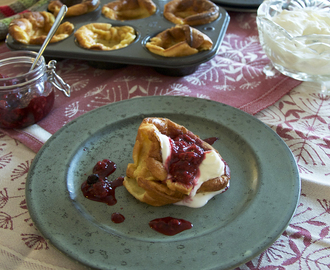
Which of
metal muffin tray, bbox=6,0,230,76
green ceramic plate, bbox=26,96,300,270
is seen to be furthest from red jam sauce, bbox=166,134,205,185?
metal muffin tray, bbox=6,0,230,76

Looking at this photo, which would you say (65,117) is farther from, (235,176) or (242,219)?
(242,219)

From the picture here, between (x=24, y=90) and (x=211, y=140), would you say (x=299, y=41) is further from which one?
(x=24, y=90)

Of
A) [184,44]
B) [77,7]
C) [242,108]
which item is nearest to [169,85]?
[184,44]

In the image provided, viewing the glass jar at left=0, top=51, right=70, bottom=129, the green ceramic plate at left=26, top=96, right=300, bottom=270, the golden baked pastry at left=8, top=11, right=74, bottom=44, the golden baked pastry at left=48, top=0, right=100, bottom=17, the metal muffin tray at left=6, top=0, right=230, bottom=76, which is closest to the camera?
the green ceramic plate at left=26, top=96, right=300, bottom=270

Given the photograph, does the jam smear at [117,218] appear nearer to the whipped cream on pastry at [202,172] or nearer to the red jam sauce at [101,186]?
the red jam sauce at [101,186]

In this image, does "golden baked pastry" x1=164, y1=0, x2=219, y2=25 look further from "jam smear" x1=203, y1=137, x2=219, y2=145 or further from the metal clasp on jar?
"jam smear" x1=203, y1=137, x2=219, y2=145

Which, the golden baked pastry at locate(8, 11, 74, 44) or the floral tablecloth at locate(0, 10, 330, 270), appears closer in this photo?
the floral tablecloth at locate(0, 10, 330, 270)
